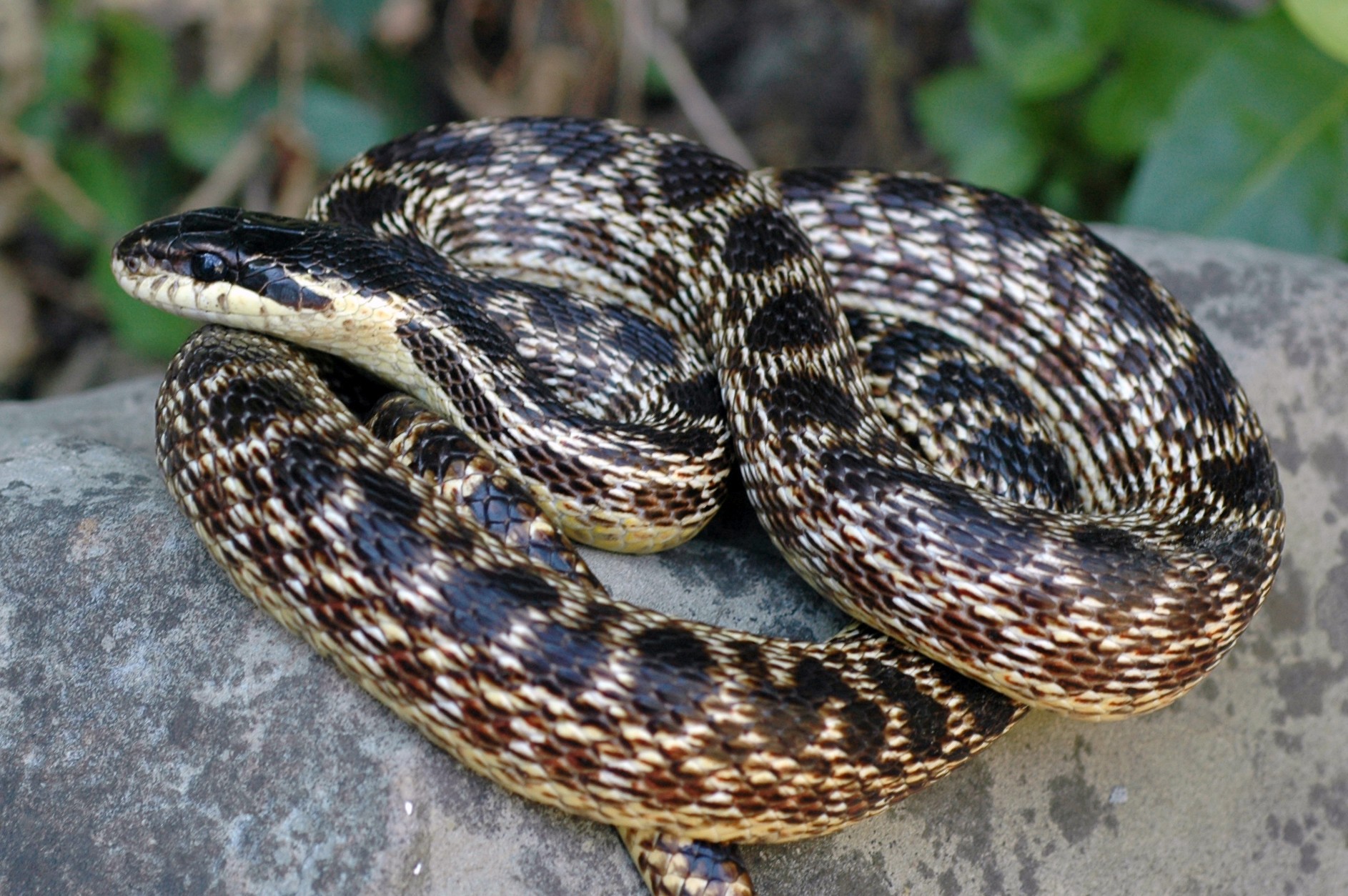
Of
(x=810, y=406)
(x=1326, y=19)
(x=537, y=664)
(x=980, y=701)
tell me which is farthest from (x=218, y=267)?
(x=1326, y=19)

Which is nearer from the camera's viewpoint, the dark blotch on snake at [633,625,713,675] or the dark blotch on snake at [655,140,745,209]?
the dark blotch on snake at [633,625,713,675]

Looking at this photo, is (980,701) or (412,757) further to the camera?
(980,701)

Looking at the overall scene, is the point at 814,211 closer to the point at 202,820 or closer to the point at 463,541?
the point at 463,541

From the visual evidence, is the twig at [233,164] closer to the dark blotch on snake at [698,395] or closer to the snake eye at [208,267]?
the snake eye at [208,267]

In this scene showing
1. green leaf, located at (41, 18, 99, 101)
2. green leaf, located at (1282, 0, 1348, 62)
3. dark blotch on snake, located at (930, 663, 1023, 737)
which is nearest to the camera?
dark blotch on snake, located at (930, 663, 1023, 737)

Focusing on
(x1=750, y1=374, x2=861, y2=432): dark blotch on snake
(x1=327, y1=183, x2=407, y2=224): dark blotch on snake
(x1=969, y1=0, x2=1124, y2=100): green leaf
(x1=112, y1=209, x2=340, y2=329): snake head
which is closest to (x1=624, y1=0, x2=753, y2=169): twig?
(x1=969, y1=0, x2=1124, y2=100): green leaf

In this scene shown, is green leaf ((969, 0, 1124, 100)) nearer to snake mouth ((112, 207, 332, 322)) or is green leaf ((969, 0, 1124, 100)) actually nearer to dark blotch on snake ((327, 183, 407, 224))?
dark blotch on snake ((327, 183, 407, 224))

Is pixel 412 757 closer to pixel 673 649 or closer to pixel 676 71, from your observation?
pixel 673 649
